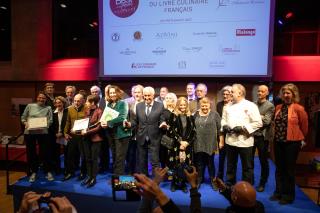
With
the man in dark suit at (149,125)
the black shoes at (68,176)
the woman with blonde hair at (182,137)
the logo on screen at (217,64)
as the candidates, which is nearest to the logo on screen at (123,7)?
the logo on screen at (217,64)

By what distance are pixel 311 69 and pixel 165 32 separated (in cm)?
291

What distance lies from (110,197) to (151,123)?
104 cm

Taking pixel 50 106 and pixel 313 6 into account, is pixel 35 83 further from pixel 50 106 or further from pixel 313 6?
pixel 313 6

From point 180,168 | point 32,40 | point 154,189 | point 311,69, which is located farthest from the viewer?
point 32,40

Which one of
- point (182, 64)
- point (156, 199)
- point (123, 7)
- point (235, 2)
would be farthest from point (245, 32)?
point (156, 199)

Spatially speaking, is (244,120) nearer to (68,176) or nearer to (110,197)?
(110,197)

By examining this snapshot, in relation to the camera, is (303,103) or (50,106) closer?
(50,106)

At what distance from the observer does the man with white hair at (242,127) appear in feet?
12.1

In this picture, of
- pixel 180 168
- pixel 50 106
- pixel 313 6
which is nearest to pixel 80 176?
pixel 50 106

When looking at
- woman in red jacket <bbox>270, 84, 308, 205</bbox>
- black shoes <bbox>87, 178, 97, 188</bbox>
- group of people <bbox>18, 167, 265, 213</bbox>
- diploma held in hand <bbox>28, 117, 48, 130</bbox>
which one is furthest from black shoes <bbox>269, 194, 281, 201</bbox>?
diploma held in hand <bbox>28, 117, 48, 130</bbox>

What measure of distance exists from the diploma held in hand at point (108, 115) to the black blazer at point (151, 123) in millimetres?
315

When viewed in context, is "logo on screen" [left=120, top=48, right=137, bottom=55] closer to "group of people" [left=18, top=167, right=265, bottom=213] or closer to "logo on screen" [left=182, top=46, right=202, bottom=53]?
"logo on screen" [left=182, top=46, right=202, bottom=53]

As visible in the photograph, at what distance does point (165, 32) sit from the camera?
609 centimetres

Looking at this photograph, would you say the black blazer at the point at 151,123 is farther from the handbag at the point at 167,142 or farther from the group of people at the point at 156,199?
the group of people at the point at 156,199
